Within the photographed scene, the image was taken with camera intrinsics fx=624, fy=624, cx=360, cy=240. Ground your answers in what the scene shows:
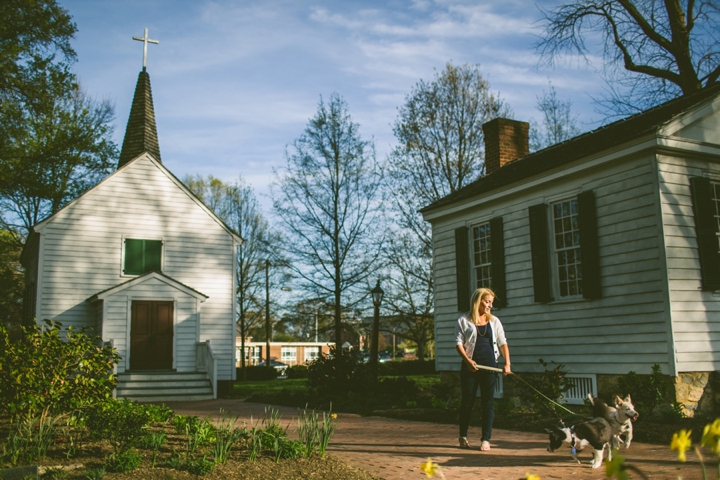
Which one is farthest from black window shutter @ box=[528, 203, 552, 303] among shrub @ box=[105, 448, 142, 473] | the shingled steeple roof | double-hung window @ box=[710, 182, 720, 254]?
the shingled steeple roof

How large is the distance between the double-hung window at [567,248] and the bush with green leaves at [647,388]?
2.21 m

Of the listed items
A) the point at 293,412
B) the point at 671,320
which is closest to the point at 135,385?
the point at 293,412

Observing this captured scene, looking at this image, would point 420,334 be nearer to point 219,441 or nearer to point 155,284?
point 155,284

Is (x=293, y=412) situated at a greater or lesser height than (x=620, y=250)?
lesser

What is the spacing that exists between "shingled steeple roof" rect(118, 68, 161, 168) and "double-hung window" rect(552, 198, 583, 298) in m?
14.3

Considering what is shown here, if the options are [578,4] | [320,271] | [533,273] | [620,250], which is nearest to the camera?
[620,250]

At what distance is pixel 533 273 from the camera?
12242 mm

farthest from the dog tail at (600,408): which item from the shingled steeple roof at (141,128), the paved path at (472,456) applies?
the shingled steeple roof at (141,128)

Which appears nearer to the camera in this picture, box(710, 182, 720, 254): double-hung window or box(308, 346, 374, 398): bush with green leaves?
box(710, 182, 720, 254): double-hung window

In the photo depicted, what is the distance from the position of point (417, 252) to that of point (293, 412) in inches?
588

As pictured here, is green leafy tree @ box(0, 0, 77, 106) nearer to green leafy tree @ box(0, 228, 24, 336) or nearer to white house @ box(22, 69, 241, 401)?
white house @ box(22, 69, 241, 401)

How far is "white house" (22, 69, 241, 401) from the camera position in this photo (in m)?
18.1

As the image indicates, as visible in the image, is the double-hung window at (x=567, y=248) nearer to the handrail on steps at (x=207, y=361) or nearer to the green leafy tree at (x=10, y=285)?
the handrail on steps at (x=207, y=361)

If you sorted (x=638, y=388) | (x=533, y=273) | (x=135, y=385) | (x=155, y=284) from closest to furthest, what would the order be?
(x=638, y=388), (x=533, y=273), (x=135, y=385), (x=155, y=284)
